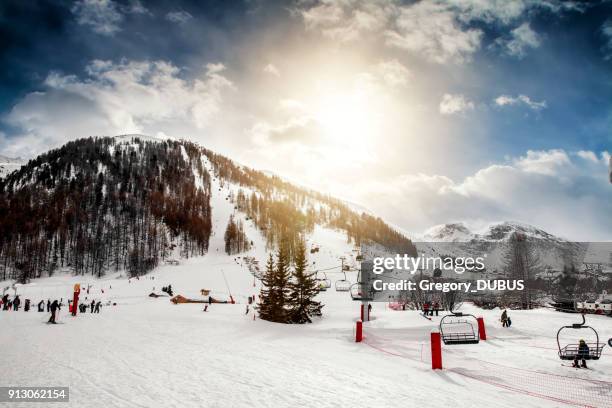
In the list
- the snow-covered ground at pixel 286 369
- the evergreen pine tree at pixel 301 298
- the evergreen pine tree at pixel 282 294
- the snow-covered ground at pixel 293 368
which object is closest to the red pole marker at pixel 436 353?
the snow-covered ground at pixel 293 368

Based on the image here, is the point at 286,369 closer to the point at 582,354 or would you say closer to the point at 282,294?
the point at 582,354

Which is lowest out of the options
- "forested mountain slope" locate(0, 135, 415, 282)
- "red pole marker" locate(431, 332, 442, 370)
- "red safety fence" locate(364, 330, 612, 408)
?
"red safety fence" locate(364, 330, 612, 408)

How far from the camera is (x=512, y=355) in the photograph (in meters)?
17.3

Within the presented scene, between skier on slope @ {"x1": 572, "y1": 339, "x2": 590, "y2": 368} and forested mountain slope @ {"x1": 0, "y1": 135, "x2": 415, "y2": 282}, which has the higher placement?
forested mountain slope @ {"x1": 0, "y1": 135, "x2": 415, "y2": 282}

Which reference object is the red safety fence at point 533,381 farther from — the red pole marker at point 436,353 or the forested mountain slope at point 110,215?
the forested mountain slope at point 110,215

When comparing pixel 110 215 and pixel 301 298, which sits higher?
pixel 110 215

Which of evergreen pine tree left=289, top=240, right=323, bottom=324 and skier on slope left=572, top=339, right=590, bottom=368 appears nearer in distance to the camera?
skier on slope left=572, top=339, right=590, bottom=368

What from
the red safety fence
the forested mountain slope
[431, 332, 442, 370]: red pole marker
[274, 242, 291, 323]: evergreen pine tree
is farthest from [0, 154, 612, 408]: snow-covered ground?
the forested mountain slope

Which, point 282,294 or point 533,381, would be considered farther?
point 282,294

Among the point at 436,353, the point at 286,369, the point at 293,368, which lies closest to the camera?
the point at 286,369

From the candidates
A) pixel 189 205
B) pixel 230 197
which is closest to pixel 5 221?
pixel 189 205

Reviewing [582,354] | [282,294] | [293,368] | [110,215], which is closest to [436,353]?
[293,368]

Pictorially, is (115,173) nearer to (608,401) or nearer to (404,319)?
(404,319)

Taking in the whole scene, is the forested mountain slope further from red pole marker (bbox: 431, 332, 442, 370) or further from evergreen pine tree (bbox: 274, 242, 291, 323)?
red pole marker (bbox: 431, 332, 442, 370)
